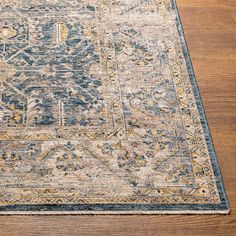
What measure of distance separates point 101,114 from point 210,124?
1.67 ft

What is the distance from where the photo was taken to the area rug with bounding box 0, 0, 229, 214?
1.98 m

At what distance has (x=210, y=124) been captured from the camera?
2291mm

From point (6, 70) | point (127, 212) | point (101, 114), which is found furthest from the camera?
point (6, 70)

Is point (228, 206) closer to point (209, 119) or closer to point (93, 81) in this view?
point (209, 119)

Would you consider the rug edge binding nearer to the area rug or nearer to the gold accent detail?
the area rug

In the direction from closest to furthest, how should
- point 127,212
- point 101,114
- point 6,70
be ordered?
point 127,212 → point 101,114 → point 6,70

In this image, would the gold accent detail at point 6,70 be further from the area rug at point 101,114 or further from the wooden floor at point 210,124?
the wooden floor at point 210,124

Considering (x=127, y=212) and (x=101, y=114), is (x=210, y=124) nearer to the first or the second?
(x=101, y=114)

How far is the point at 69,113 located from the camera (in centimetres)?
227

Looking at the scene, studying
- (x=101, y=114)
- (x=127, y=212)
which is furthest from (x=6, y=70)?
(x=127, y=212)

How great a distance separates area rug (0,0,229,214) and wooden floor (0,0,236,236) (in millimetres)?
39

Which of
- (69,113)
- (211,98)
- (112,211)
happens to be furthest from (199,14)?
(112,211)

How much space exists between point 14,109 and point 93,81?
16.3 inches

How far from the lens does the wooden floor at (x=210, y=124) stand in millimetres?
1883
